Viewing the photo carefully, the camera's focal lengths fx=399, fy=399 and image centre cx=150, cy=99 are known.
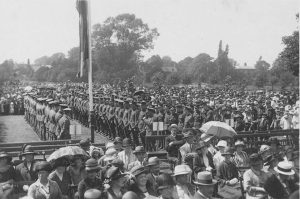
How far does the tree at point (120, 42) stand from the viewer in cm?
7219

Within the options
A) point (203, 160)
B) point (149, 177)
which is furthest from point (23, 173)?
point (203, 160)

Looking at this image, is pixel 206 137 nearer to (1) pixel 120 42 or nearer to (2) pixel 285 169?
(2) pixel 285 169

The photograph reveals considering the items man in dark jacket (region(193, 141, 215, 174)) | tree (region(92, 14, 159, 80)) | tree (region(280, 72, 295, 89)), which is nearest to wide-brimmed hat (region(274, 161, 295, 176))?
man in dark jacket (region(193, 141, 215, 174))

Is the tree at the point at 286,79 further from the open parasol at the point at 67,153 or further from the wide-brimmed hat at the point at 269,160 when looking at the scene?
the open parasol at the point at 67,153

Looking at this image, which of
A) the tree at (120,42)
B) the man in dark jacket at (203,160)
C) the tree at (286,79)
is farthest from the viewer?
the tree at (120,42)

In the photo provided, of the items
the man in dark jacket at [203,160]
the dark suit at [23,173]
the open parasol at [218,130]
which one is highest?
the open parasol at [218,130]

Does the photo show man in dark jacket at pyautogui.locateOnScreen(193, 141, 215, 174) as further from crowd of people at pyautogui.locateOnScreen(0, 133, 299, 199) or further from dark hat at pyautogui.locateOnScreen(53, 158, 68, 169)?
dark hat at pyautogui.locateOnScreen(53, 158, 68, 169)

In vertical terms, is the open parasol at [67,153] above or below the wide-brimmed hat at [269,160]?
above

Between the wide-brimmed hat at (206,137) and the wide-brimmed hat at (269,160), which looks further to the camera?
the wide-brimmed hat at (206,137)

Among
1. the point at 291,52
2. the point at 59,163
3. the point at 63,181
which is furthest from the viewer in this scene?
the point at 291,52

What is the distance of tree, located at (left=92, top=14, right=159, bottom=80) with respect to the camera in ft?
237

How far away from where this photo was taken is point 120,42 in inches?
2884

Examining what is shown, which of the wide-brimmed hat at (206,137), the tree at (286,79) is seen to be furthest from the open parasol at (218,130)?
the tree at (286,79)

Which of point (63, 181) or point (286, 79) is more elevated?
point (286, 79)
